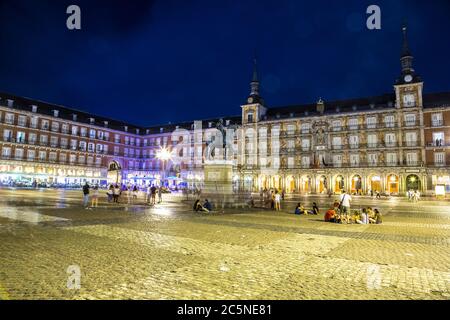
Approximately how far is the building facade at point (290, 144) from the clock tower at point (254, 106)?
0.22 m

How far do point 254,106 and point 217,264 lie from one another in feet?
182

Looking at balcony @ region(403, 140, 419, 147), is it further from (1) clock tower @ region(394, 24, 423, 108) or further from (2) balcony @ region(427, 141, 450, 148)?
(1) clock tower @ region(394, 24, 423, 108)

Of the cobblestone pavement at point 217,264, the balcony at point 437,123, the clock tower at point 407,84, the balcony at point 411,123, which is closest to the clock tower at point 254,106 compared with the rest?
the clock tower at point 407,84

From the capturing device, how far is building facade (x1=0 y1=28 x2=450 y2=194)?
4562 cm

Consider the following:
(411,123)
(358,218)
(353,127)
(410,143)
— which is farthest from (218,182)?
(411,123)

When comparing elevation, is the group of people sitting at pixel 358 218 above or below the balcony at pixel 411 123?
below

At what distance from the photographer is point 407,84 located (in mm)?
46219

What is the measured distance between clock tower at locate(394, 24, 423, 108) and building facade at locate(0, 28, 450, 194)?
5.4 inches

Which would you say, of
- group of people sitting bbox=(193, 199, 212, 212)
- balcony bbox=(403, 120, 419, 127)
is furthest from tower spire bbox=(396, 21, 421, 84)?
group of people sitting bbox=(193, 199, 212, 212)

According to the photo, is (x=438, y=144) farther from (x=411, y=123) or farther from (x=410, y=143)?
(x=411, y=123)

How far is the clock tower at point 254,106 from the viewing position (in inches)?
2335

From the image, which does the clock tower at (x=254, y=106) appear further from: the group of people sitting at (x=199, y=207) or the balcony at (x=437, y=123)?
the group of people sitting at (x=199, y=207)

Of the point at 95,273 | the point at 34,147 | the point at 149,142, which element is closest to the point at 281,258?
the point at 95,273

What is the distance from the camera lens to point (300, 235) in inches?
353
